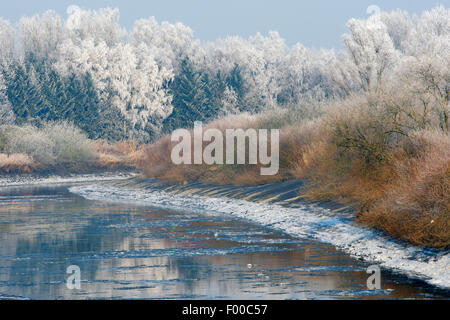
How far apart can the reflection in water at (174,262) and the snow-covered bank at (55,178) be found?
27905 millimetres

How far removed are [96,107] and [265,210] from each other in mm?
50962

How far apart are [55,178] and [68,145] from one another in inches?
258

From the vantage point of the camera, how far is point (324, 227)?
846 inches

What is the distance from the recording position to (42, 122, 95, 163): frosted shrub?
203ft

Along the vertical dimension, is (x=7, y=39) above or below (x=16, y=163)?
above

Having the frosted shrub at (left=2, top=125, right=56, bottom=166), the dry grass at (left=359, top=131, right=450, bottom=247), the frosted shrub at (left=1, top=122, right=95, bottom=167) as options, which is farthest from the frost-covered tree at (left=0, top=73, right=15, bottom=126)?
the dry grass at (left=359, top=131, right=450, bottom=247)

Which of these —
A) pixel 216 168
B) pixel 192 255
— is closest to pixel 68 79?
pixel 216 168

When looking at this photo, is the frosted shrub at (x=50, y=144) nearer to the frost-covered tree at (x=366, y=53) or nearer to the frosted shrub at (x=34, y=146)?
the frosted shrub at (x=34, y=146)

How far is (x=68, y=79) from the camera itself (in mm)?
76875

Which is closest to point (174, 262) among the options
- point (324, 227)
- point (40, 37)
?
point (324, 227)
